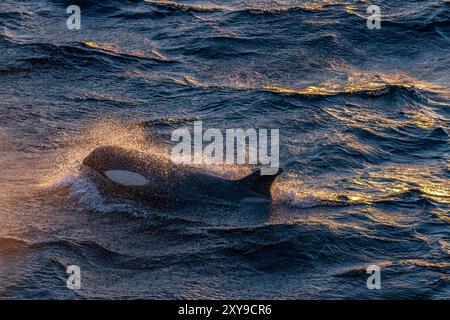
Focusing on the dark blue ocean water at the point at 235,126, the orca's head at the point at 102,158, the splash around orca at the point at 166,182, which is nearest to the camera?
the dark blue ocean water at the point at 235,126

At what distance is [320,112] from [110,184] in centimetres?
537

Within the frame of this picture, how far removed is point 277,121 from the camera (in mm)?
15766

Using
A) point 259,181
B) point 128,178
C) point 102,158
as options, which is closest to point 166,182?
point 128,178

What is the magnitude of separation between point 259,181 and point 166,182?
130 centimetres

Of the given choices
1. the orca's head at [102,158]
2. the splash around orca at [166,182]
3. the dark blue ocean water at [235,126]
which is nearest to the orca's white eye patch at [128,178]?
the splash around orca at [166,182]

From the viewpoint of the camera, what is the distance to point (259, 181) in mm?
12117

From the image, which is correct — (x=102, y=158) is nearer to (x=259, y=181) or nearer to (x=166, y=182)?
(x=166, y=182)

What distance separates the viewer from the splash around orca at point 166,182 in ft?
39.4

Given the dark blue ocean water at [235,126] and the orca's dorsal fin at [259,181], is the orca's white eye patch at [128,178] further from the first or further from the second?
the orca's dorsal fin at [259,181]

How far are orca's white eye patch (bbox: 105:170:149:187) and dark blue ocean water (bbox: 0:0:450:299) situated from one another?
35cm

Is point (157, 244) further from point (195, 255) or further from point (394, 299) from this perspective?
point (394, 299)

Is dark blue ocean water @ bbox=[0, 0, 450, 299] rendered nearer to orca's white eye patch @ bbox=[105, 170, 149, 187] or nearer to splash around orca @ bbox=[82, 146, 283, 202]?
splash around orca @ bbox=[82, 146, 283, 202]

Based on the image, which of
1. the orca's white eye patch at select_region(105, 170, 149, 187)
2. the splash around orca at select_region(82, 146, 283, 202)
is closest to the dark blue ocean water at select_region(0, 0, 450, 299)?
the splash around orca at select_region(82, 146, 283, 202)

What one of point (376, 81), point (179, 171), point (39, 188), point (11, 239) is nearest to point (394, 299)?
point (179, 171)
